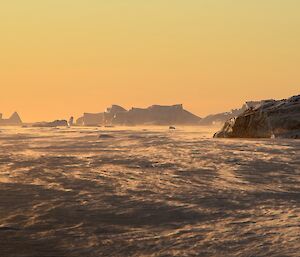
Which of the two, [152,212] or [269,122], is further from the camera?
[269,122]

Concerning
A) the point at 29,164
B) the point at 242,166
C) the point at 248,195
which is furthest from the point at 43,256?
the point at 29,164

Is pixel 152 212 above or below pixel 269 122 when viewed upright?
below

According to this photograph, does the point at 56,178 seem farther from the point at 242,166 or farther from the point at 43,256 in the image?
the point at 43,256

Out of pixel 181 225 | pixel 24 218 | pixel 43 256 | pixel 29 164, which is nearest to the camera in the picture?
pixel 43 256

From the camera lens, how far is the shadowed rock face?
2348cm

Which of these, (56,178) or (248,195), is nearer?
(248,195)

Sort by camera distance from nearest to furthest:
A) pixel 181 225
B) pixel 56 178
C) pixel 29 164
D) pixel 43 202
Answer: pixel 181 225, pixel 43 202, pixel 56 178, pixel 29 164

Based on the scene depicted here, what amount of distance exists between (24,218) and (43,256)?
152 centimetres

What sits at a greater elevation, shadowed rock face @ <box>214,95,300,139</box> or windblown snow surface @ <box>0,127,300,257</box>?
shadowed rock face @ <box>214,95,300,139</box>

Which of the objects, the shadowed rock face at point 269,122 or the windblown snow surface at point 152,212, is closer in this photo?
the windblown snow surface at point 152,212

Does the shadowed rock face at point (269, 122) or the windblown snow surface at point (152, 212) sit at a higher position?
the shadowed rock face at point (269, 122)

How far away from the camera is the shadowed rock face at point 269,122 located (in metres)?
23.5

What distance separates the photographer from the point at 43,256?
3.70 metres

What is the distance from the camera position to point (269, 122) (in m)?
24.5
